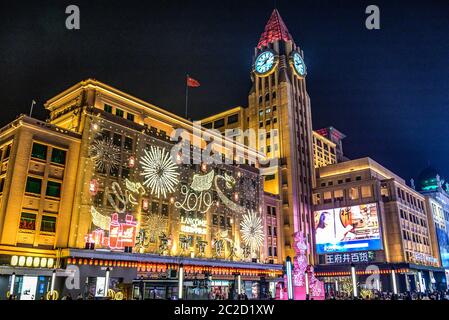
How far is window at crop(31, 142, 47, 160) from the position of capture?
4512 centimetres

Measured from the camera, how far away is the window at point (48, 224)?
43.7 m

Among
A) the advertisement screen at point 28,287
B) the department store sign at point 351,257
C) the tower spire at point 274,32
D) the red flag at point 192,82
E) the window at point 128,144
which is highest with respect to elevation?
the tower spire at point 274,32

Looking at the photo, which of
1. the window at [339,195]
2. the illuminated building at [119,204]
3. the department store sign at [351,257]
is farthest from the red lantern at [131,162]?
the window at [339,195]

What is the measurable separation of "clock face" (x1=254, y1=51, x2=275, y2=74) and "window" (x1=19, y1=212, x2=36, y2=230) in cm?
6632

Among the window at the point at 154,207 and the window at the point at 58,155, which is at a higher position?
the window at the point at 58,155

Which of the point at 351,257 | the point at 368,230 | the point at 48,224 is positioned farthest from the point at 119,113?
the point at 351,257

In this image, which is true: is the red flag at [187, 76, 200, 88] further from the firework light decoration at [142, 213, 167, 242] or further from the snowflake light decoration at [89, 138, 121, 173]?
the firework light decoration at [142, 213, 167, 242]

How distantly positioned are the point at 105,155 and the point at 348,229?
175 feet

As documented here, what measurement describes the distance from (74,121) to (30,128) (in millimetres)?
7117

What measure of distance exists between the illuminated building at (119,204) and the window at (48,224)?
116 millimetres

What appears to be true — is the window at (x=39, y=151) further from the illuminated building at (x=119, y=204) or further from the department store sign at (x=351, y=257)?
the department store sign at (x=351, y=257)
